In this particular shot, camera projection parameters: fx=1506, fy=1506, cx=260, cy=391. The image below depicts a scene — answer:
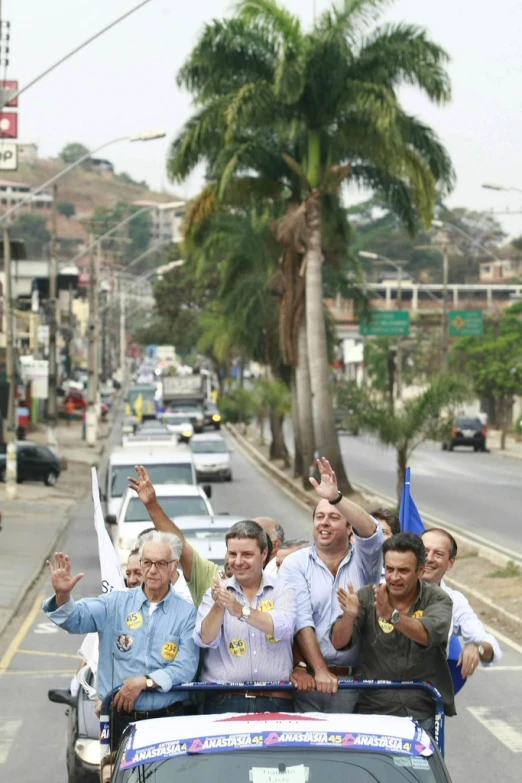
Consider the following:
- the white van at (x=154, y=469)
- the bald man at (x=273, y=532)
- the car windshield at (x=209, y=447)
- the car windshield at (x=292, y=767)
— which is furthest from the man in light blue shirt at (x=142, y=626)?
the car windshield at (x=209, y=447)

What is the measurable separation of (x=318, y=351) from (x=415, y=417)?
242 inches

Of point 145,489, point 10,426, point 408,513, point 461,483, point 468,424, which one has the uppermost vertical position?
point 145,489

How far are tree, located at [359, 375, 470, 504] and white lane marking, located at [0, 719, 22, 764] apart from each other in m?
18.1

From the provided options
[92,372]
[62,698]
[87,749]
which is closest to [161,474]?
[62,698]

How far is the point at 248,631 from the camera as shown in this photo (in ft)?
22.6

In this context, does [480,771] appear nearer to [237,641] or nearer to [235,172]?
[237,641]

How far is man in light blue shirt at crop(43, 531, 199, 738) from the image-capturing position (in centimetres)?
682

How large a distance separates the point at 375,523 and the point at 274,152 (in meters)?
31.9

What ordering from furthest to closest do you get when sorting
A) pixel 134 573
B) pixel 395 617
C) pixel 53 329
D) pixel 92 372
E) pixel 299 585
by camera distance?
pixel 92 372
pixel 53 329
pixel 134 573
pixel 299 585
pixel 395 617

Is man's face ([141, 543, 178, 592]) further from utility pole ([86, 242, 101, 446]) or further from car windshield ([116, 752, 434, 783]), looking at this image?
utility pole ([86, 242, 101, 446])

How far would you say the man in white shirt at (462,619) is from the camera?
7223 mm

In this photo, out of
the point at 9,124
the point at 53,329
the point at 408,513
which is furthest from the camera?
the point at 53,329

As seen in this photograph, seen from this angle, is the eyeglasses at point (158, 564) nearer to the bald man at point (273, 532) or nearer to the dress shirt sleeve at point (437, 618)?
the dress shirt sleeve at point (437, 618)

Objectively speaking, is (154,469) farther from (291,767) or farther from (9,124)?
(291,767)
